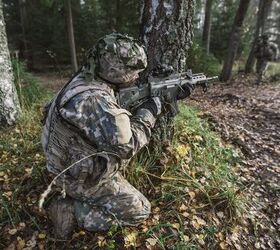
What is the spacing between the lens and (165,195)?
12.1ft

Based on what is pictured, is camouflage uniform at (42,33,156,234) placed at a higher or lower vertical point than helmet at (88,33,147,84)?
lower

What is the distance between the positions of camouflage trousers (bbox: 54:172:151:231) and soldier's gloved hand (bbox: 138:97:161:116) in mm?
751

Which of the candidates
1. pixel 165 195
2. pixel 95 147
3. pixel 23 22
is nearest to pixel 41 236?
pixel 95 147

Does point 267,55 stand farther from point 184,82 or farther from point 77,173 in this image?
point 77,173

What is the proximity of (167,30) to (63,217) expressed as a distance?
93.0 inches

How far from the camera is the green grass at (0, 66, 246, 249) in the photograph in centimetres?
327

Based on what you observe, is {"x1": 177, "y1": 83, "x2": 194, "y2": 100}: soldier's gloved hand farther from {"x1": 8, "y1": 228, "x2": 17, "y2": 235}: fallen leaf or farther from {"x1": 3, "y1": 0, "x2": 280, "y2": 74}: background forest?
{"x1": 3, "y1": 0, "x2": 280, "y2": 74}: background forest

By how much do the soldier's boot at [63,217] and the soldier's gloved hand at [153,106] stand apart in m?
1.21

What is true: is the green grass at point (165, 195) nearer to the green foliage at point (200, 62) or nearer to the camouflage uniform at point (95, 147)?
the camouflage uniform at point (95, 147)

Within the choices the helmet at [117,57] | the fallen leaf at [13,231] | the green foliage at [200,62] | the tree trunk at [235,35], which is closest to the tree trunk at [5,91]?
the fallen leaf at [13,231]

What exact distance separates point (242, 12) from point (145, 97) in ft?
32.5

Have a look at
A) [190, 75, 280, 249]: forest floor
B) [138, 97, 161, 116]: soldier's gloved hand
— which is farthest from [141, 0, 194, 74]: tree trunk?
[190, 75, 280, 249]: forest floor

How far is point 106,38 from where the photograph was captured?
2.84m

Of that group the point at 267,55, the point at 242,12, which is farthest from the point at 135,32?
the point at 267,55
